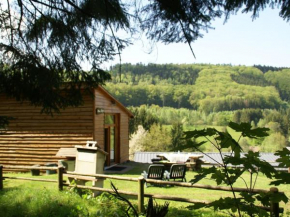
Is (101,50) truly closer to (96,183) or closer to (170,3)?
(170,3)

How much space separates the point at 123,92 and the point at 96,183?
288 ft

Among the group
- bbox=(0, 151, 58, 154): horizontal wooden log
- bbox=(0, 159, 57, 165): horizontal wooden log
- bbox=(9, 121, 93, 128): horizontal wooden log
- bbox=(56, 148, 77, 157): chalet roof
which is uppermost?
bbox=(9, 121, 93, 128): horizontal wooden log

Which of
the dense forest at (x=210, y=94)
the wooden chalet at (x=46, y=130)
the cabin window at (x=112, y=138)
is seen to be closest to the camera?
the wooden chalet at (x=46, y=130)

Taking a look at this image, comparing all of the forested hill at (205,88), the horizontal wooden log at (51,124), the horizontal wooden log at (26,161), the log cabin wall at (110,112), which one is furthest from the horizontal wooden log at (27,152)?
the forested hill at (205,88)

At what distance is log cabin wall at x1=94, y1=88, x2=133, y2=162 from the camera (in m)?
14.2

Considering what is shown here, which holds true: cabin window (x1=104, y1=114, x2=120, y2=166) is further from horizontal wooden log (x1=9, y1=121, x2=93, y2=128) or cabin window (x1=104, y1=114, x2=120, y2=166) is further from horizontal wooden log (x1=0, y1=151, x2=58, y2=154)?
horizontal wooden log (x1=0, y1=151, x2=58, y2=154)

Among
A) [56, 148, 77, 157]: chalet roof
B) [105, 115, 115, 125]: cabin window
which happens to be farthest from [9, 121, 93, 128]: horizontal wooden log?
[105, 115, 115, 125]: cabin window

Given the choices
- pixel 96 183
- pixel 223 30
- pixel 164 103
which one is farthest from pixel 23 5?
pixel 164 103

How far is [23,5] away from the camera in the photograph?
15.2 ft

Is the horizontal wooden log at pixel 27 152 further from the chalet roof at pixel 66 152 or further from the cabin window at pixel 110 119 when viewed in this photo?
the cabin window at pixel 110 119

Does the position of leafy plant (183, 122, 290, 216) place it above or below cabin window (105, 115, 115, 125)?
above

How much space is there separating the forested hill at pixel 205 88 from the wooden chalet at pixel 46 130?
77.1m

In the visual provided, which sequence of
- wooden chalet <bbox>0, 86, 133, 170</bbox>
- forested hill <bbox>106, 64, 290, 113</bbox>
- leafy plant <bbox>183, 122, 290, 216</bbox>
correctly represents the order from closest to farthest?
1. leafy plant <bbox>183, 122, 290, 216</bbox>
2. wooden chalet <bbox>0, 86, 133, 170</bbox>
3. forested hill <bbox>106, 64, 290, 113</bbox>

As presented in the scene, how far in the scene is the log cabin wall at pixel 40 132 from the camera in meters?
13.8
